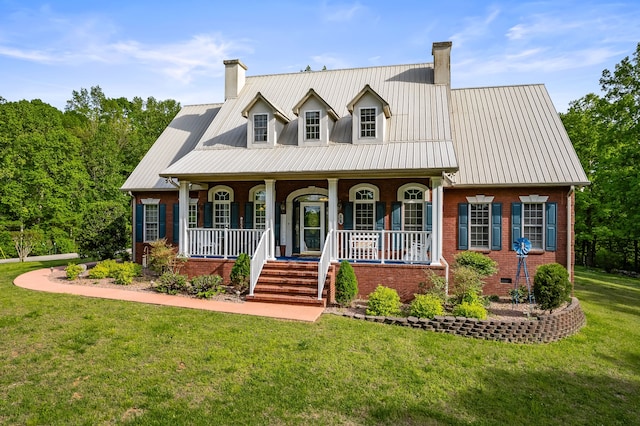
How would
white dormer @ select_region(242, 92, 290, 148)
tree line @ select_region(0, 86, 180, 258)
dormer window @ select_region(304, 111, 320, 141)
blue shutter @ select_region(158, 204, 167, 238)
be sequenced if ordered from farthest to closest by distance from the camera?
1. tree line @ select_region(0, 86, 180, 258)
2. blue shutter @ select_region(158, 204, 167, 238)
3. white dormer @ select_region(242, 92, 290, 148)
4. dormer window @ select_region(304, 111, 320, 141)

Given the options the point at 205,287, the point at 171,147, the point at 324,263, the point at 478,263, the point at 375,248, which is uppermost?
the point at 171,147

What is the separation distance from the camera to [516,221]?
13.1 meters

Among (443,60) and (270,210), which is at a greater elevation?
(443,60)

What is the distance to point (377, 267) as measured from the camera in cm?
1170

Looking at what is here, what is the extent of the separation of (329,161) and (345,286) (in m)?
4.29

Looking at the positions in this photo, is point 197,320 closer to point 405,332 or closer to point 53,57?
point 405,332

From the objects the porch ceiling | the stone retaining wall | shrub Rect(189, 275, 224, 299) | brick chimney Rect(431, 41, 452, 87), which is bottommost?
the stone retaining wall

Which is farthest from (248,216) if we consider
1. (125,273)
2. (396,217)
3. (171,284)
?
(396,217)

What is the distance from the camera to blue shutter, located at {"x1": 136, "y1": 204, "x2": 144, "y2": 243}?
16734mm

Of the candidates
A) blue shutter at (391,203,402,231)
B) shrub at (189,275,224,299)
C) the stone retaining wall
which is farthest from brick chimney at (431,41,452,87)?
shrub at (189,275,224,299)

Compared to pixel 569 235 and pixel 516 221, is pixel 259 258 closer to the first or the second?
pixel 516 221

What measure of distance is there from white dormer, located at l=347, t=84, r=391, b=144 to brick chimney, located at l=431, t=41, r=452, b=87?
12.1ft

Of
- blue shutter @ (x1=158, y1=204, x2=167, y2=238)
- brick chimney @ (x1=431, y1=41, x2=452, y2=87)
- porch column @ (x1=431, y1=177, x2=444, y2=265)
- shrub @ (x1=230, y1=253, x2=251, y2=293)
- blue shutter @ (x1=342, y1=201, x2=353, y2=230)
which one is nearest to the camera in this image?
porch column @ (x1=431, y1=177, x2=444, y2=265)

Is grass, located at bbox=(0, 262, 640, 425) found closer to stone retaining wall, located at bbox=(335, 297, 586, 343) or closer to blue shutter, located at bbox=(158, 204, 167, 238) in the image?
stone retaining wall, located at bbox=(335, 297, 586, 343)
